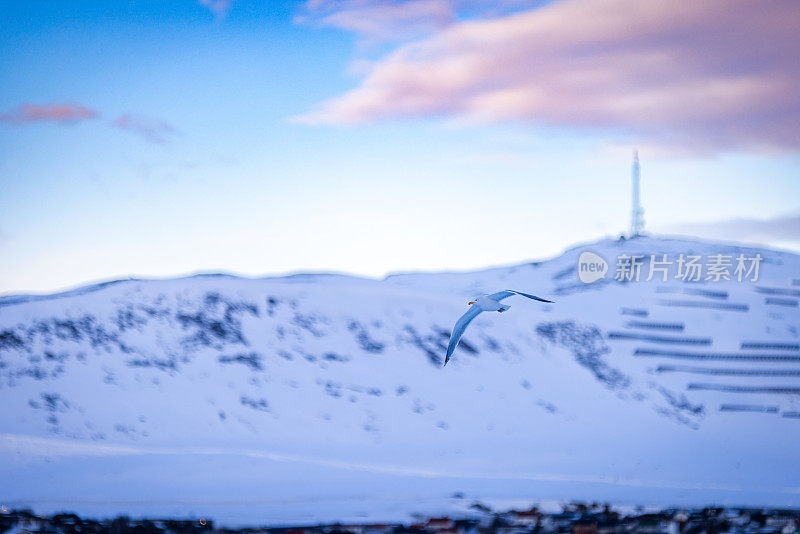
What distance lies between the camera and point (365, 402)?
88.1m

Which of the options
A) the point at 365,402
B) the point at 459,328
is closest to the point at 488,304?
the point at 459,328

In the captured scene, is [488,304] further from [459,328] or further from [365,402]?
[365,402]

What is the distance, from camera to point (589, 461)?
79.4 m

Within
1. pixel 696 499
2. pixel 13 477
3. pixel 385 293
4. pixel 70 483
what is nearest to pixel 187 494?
pixel 70 483

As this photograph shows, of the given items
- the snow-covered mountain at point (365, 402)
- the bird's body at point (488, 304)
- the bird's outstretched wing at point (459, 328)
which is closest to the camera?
the bird's outstretched wing at point (459, 328)

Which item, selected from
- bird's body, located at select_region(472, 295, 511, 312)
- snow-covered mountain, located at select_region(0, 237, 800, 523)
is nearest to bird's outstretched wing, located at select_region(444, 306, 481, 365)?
bird's body, located at select_region(472, 295, 511, 312)

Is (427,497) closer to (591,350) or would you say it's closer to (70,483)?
(70,483)

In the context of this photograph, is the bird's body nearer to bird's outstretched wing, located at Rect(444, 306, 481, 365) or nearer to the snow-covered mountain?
bird's outstretched wing, located at Rect(444, 306, 481, 365)

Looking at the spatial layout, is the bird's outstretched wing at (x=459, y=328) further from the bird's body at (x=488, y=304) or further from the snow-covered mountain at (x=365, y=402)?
the snow-covered mountain at (x=365, y=402)

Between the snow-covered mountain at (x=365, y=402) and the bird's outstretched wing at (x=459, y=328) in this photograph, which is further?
the snow-covered mountain at (x=365, y=402)

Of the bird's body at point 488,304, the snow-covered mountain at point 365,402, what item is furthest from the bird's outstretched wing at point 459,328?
the snow-covered mountain at point 365,402

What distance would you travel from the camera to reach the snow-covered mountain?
6494cm

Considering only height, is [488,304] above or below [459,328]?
above

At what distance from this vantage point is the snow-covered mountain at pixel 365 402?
64.9 m
